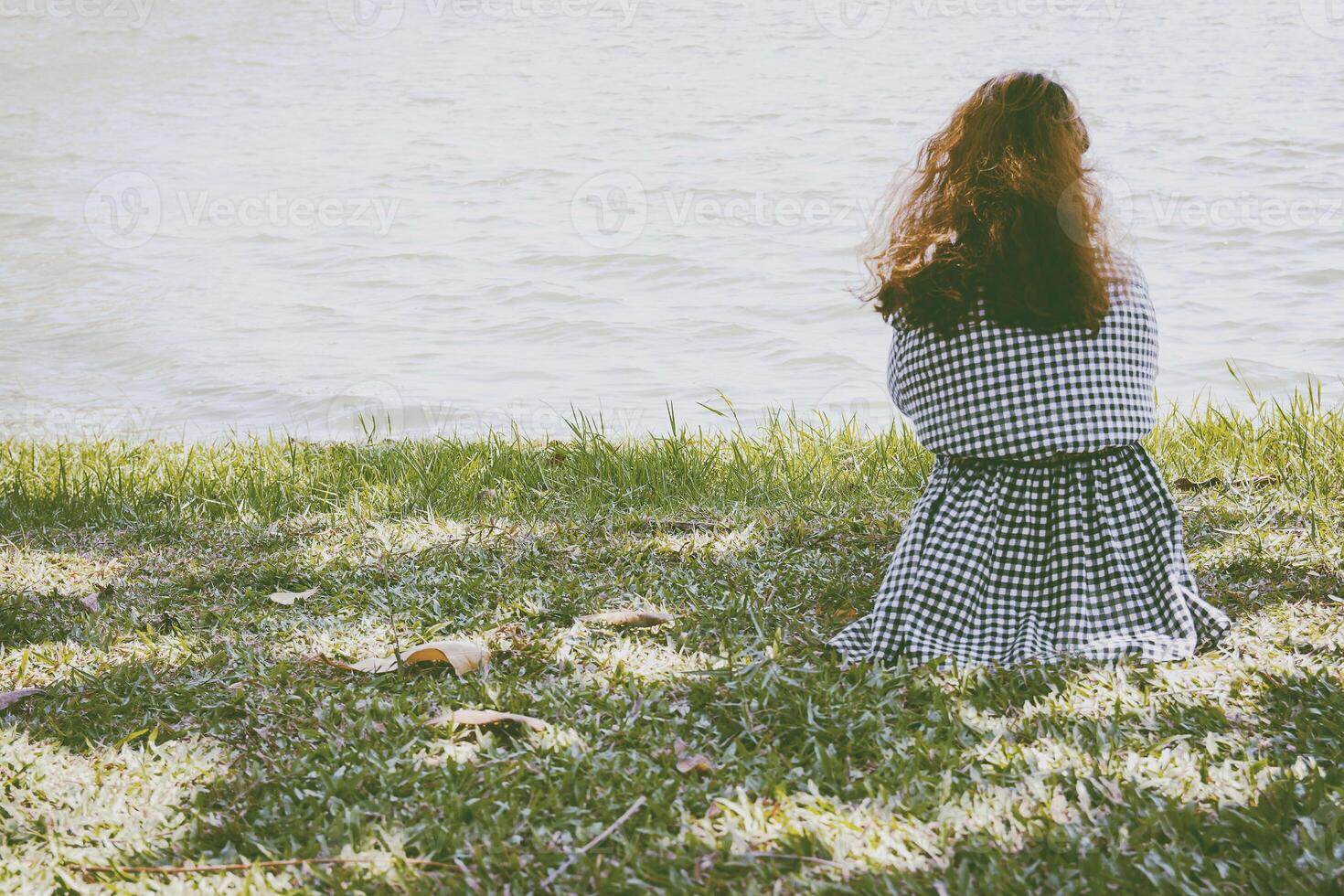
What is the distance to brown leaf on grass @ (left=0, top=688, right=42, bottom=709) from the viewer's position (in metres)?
2.64

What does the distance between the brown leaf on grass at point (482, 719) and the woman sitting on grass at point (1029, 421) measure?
808 millimetres

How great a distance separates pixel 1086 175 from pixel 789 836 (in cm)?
190

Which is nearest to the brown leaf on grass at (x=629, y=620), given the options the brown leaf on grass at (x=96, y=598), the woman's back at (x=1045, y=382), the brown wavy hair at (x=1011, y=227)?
the woman's back at (x=1045, y=382)

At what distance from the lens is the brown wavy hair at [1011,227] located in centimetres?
271

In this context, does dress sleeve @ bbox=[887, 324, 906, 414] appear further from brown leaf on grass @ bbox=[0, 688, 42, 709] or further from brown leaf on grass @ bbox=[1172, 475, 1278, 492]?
brown leaf on grass @ bbox=[0, 688, 42, 709]

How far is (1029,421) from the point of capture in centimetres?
272

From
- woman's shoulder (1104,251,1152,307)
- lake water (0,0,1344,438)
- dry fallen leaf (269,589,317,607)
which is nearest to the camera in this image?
woman's shoulder (1104,251,1152,307)

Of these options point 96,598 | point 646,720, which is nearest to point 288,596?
point 96,598

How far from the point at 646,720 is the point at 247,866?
2.78 ft

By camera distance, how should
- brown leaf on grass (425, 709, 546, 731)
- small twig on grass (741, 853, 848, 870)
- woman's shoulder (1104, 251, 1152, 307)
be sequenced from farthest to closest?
woman's shoulder (1104, 251, 1152, 307), brown leaf on grass (425, 709, 546, 731), small twig on grass (741, 853, 848, 870)

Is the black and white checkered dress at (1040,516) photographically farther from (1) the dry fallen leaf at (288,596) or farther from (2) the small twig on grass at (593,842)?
(1) the dry fallen leaf at (288,596)

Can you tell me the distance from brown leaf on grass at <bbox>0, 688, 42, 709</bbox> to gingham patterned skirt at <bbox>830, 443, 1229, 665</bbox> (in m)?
1.97

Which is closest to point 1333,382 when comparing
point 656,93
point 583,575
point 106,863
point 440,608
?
point 583,575

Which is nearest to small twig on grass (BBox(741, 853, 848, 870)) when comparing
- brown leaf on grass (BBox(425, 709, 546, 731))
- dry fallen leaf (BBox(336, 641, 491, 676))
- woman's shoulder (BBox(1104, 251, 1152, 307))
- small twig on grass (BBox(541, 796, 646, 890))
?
small twig on grass (BBox(541, 796, 646, 890))
